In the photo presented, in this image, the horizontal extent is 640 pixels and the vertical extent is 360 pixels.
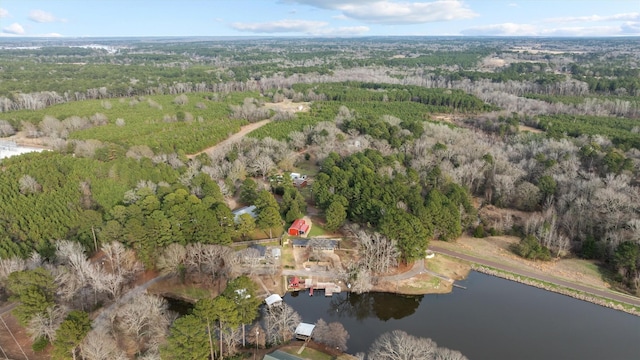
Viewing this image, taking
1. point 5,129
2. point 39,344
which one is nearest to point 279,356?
point 39,344

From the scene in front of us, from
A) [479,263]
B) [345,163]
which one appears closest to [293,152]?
[345,163]

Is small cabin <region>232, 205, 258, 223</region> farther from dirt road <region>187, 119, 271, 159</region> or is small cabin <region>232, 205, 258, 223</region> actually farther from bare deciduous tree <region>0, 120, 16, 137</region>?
bare deciduous tree <region>0, 120, 16, 137</region>

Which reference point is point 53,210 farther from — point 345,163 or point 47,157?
point 345,163

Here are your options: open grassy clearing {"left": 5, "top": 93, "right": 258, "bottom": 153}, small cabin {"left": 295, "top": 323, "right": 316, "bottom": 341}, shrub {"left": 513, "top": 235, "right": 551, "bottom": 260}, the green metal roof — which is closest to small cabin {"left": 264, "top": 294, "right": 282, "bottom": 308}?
small cabin {"left": 295, "top": 323, "right": 316, "bottom": 341}

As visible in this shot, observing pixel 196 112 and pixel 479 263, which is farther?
pixel 196 112

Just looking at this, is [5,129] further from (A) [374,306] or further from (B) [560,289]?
(B) [560,289]

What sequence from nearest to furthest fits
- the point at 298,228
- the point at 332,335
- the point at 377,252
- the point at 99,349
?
the point at 99,349, the point at 332,335, the point at 377,252, the point at 298,228

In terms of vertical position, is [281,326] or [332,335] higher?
[281,326]
